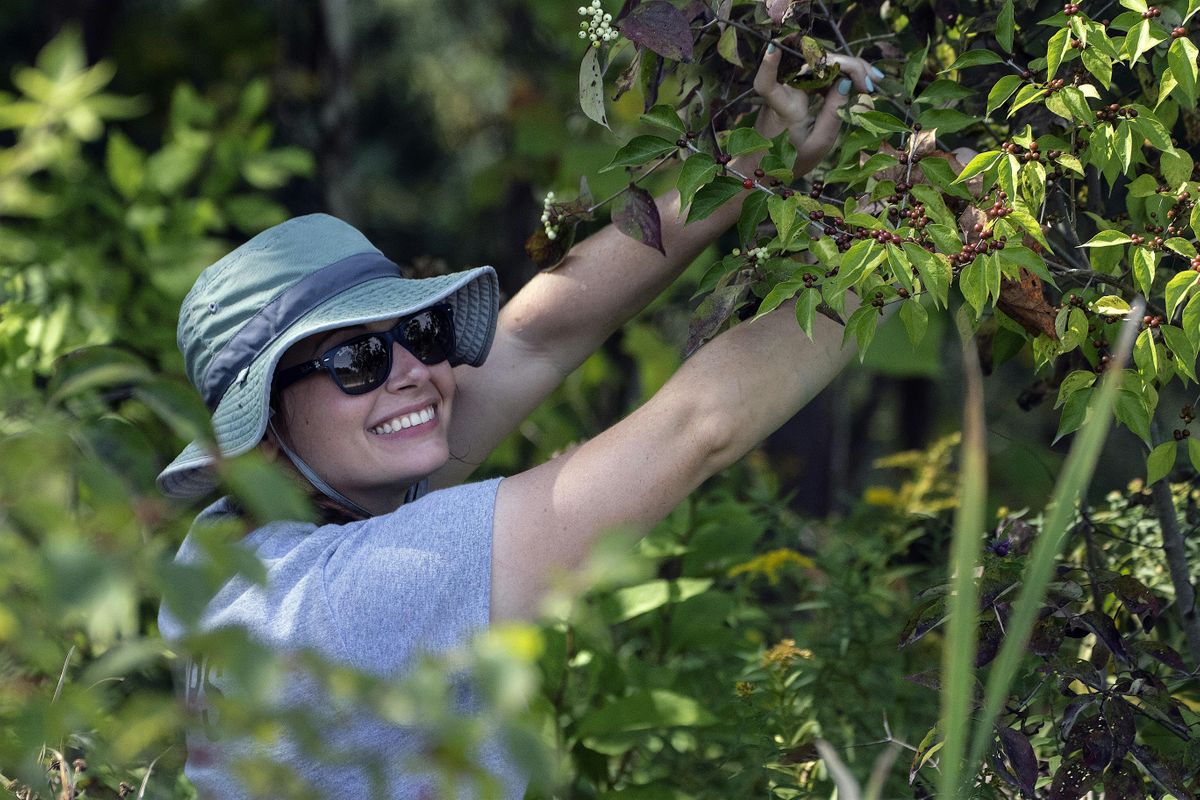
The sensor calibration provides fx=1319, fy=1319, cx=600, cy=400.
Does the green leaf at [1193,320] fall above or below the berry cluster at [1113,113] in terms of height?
below

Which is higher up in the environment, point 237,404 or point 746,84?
point 746,84

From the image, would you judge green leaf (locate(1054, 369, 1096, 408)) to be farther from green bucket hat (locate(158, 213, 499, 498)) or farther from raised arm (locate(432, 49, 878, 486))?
green bucket hat (locate(158, 213, 499, 498))

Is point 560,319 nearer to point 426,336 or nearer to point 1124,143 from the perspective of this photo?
point 426,336

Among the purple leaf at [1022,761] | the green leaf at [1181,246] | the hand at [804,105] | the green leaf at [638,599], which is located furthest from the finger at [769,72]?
the green leaf at [638,599]

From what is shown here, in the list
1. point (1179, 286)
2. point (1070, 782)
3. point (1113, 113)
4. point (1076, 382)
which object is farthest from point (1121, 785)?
point (1113, 113)

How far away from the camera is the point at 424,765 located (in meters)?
0.94

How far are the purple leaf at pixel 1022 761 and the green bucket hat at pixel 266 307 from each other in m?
1.01

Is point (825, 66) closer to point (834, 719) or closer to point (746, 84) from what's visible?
point (746, 84)

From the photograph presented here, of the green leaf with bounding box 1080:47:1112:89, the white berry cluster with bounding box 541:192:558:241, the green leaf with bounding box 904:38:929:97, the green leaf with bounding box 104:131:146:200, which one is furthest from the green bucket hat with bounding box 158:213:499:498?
the green leaf with bounding box 104:131:146:200

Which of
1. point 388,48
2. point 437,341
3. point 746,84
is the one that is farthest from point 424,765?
point 388,48

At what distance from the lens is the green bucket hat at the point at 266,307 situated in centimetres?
193

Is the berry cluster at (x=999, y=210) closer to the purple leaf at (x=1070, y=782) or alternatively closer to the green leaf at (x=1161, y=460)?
the green leaf at (x=1161, y=460)

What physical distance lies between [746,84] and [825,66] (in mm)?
392

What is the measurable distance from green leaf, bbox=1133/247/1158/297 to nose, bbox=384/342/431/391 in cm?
104
